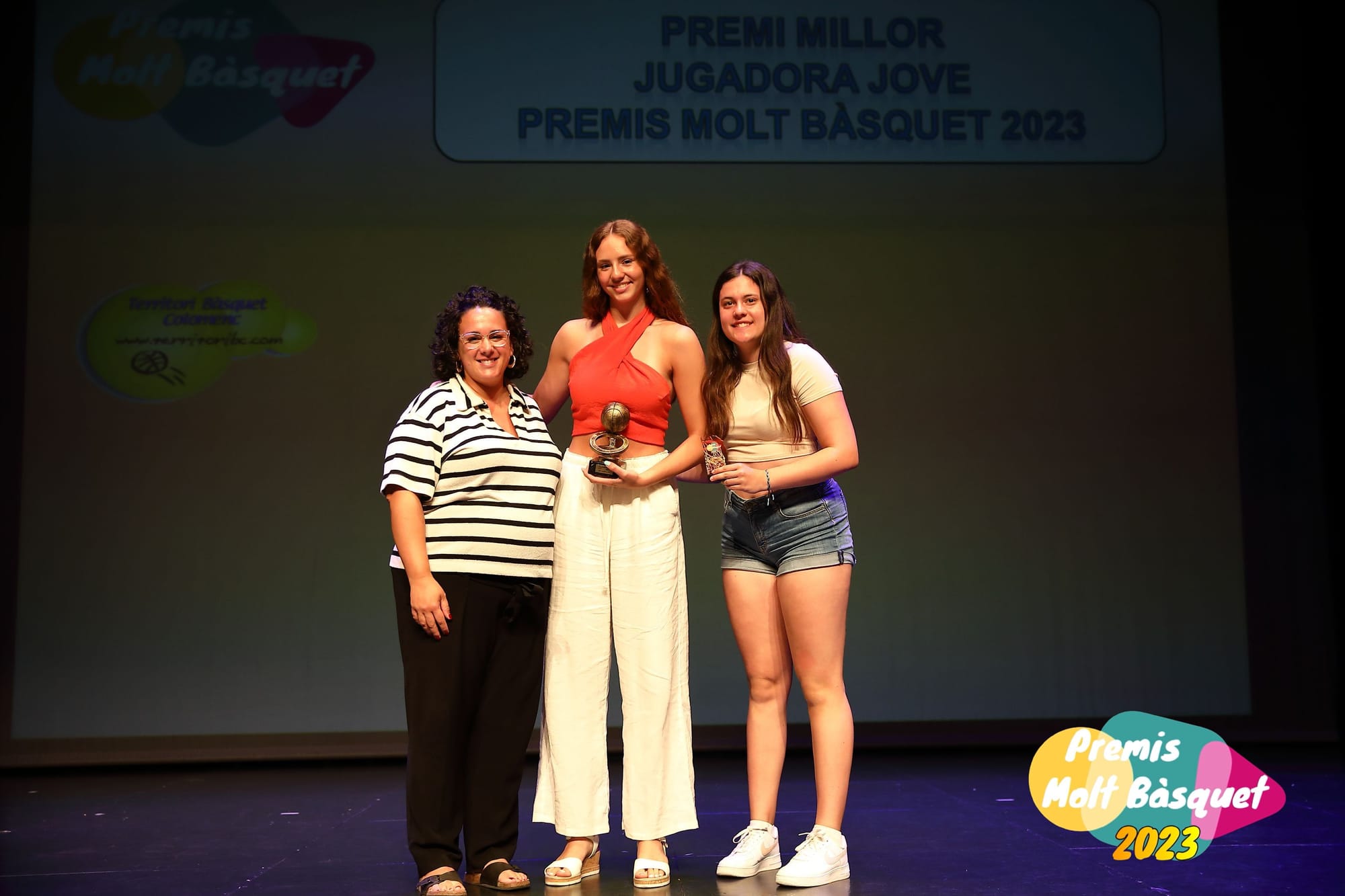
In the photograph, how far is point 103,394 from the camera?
4.97 m

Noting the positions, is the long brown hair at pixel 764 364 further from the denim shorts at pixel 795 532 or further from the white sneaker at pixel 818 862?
the white sneaker at pixel 818 862

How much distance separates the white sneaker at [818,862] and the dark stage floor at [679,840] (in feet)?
0.13

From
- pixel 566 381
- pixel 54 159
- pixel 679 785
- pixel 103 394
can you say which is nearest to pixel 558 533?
pixel 566 381

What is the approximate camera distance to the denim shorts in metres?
2.65

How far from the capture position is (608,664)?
8.54 feet

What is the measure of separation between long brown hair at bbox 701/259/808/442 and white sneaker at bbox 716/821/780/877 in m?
0.97

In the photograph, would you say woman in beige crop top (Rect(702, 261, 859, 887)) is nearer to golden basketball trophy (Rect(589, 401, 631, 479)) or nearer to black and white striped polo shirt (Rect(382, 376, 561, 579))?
golden basketball trophy (Rect(589, 401, 631, 479))

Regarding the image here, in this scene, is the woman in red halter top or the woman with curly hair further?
the woman in red halter top

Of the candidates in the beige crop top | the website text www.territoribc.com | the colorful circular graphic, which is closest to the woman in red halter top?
the beige crop top

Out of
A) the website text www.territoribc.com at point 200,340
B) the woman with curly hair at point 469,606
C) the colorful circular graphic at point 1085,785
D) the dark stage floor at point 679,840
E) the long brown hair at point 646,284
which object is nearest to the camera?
the woman with curly hair at point 469,606

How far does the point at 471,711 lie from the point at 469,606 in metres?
0.26

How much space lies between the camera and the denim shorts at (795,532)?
2646mm

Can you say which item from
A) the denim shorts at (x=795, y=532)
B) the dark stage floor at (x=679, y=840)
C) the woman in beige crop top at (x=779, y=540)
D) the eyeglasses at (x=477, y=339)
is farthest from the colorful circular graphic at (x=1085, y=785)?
the eyeglasses at (x=477, y=339)

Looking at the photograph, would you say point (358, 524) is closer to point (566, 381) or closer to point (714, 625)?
point (714, 625)
